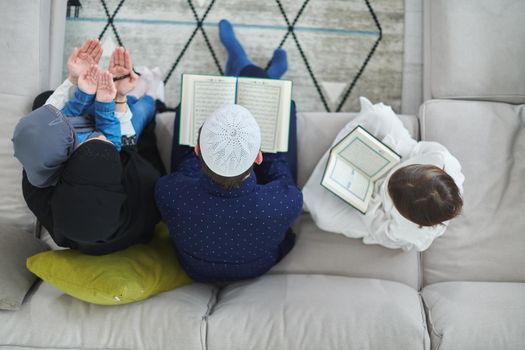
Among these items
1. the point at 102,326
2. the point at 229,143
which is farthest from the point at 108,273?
the point at 229,143

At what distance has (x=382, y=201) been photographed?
167 cm

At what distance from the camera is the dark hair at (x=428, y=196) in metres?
1.44

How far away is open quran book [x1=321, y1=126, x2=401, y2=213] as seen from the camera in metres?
1.67

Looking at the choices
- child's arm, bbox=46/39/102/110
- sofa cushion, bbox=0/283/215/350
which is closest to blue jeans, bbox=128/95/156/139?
child's arm, bbox=46/39/102/110

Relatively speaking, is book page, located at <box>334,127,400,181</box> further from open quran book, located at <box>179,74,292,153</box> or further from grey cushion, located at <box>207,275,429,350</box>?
grey cushion, located at <box>207,275,429,350</box>

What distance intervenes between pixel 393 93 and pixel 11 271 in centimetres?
175

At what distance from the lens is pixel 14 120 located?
1.81 meters

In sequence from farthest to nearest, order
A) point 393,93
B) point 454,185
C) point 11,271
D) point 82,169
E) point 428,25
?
1. point 393,93
2. point 428,25
3. point 11,271
4. point 454,185
5. point 82,169

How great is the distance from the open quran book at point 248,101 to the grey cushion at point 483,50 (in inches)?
27.1

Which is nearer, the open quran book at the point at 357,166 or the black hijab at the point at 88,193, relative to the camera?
the black hijab at the point at 88,193

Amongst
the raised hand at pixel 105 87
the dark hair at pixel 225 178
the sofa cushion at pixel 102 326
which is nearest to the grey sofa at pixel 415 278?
the sofa cushion at pixel 102 326

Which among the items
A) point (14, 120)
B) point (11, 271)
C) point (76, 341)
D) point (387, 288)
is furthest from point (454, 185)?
point (14, 120)

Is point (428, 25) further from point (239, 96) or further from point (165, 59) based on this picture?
point (165, 59)

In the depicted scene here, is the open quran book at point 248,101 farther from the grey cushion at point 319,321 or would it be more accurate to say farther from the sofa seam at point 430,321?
the sofa seam at point 430,321
